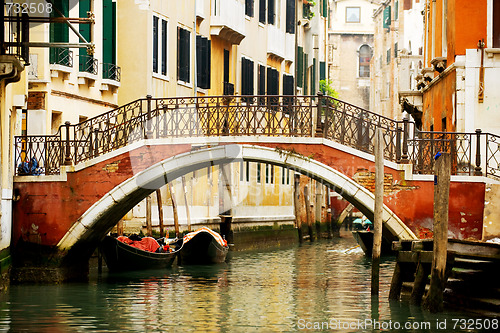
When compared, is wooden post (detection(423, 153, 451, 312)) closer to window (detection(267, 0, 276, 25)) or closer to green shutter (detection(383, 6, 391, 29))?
window (detection(267, 0, 276, 25))

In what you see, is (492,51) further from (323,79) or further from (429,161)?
(323,79)

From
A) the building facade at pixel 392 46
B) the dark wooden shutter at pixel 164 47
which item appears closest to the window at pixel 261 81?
the dark wooden shutter at pixel 164 47

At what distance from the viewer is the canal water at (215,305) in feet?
44.3

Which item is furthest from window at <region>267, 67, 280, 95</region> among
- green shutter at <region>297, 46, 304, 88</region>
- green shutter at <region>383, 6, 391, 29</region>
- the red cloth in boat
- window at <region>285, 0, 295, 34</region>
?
green shutter at <region>383, 6, 391, 29</region>

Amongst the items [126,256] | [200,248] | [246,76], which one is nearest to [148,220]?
[200,248]

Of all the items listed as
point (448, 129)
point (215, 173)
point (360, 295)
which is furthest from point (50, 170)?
point (215, 173)

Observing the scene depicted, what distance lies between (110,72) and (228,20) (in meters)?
5.62

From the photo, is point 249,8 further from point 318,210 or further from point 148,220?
point 318,210

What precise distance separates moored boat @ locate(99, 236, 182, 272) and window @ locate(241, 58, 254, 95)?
8664 mm

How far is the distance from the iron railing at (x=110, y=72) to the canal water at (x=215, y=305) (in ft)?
12.3

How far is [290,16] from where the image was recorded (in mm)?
33469

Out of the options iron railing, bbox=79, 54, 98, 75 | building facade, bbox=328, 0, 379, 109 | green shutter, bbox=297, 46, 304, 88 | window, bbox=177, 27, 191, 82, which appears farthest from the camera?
building facade, bbox=328, 0, 379, 109

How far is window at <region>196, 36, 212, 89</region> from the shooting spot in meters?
25.0

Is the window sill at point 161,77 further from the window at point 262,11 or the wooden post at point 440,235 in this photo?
the wooden post at point 440,235
